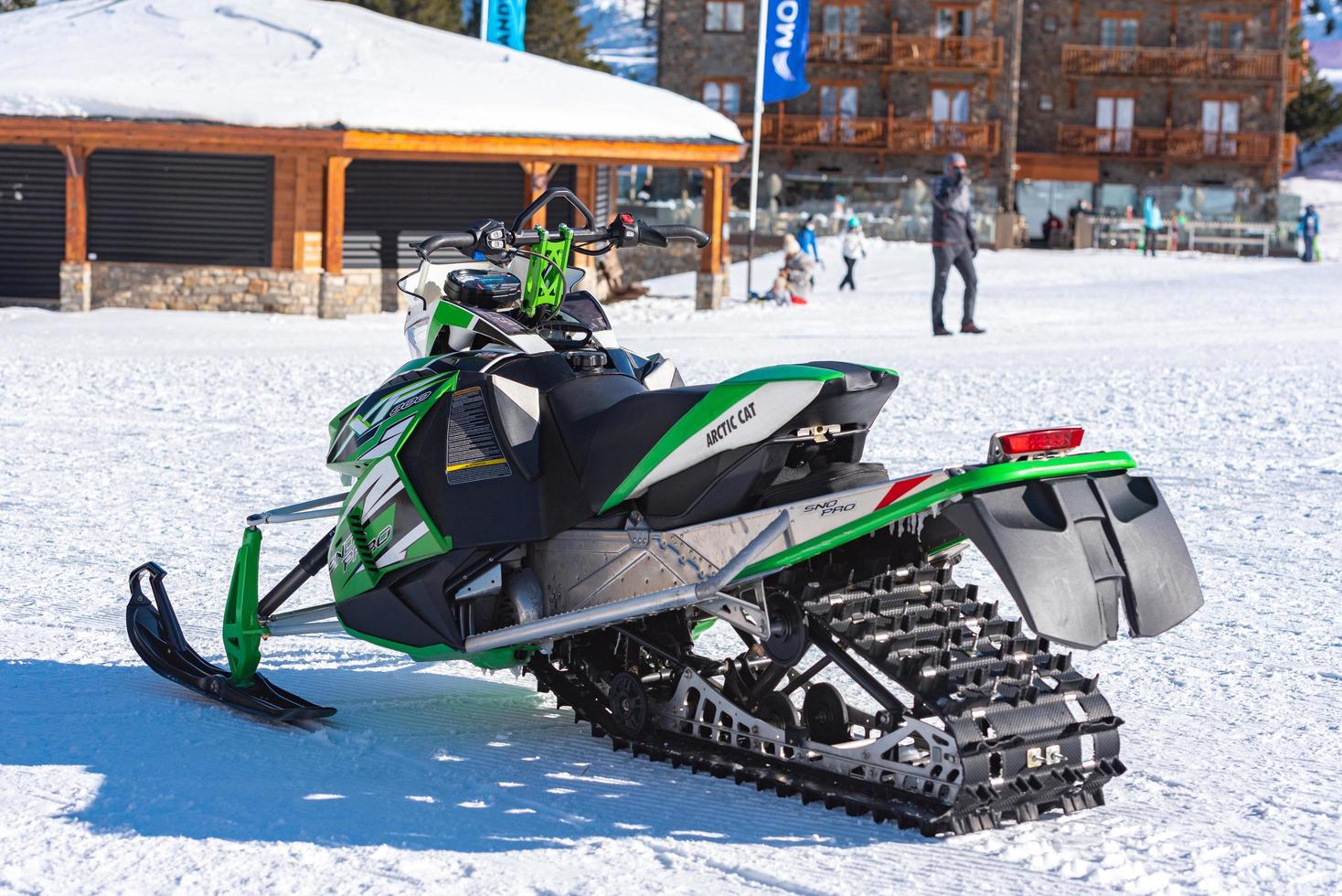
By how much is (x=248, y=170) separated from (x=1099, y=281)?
13.5 metres

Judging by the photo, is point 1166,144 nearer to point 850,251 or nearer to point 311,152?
point 850,251

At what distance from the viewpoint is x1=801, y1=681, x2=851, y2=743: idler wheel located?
3986 millimetres

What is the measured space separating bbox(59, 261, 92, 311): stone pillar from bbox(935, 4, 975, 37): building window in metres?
34.7

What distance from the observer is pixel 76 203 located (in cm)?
2058

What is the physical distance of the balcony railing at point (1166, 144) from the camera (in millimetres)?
52219

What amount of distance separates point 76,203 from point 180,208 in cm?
144

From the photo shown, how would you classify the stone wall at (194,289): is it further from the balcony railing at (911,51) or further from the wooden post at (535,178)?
the balcony railing at (911,51)

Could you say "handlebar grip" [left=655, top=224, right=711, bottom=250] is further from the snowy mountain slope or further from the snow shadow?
the snowy mountain slope

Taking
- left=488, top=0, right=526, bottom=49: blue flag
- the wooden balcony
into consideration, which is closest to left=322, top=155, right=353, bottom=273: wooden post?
left=488, top=0, right=526, bottom=49: blue flag

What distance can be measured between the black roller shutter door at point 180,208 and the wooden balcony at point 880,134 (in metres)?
30.0

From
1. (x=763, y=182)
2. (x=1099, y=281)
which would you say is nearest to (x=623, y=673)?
(x=1099, y=281)

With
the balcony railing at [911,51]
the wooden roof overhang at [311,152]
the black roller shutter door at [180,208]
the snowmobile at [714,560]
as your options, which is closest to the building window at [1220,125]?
the balcony railing at [911,51]

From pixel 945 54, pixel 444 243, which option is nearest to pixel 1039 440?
pixel 444 243

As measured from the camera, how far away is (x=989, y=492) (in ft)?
11.7
